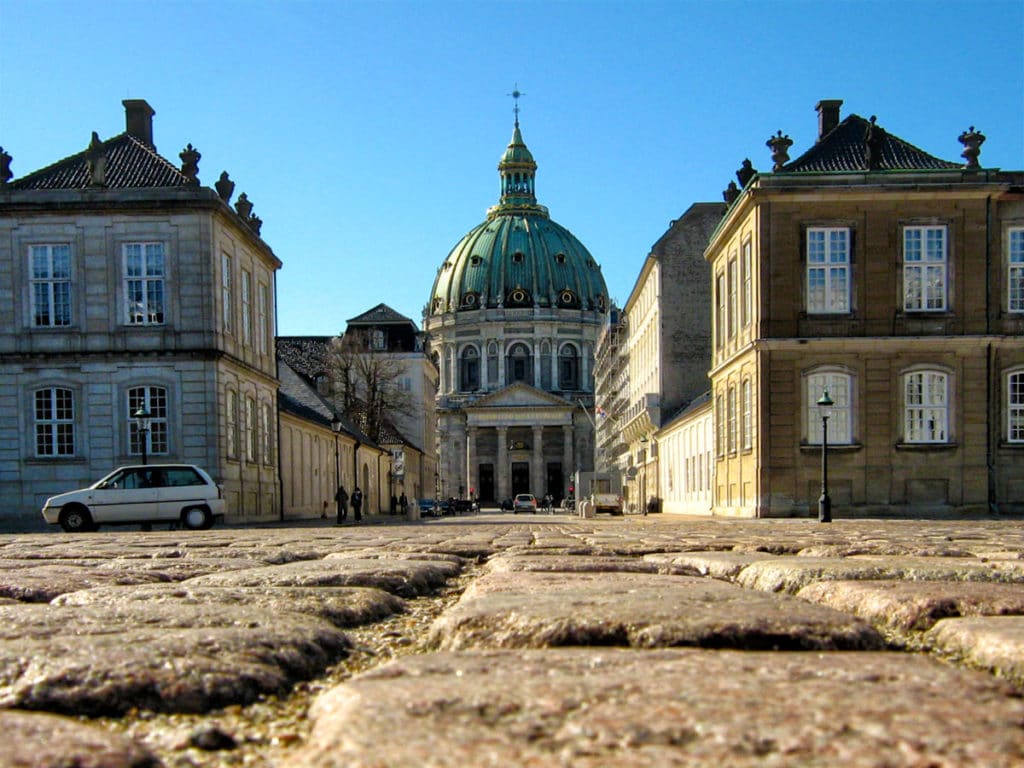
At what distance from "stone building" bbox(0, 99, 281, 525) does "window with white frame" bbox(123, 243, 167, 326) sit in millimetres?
28

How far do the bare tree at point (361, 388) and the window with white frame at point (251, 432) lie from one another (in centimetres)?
3217

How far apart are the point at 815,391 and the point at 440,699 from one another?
2999 centimetres

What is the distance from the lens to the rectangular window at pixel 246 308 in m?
37.2

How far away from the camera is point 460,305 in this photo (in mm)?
142250

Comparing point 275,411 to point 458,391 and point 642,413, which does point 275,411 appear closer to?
point 642,413

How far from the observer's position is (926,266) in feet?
100

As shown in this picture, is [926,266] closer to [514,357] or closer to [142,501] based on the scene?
[142,501]

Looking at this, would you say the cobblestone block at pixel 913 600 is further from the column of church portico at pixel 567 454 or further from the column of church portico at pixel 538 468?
the column of church portico at pixel 567 454

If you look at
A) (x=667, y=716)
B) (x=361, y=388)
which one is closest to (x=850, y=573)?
(x=667, y=716)

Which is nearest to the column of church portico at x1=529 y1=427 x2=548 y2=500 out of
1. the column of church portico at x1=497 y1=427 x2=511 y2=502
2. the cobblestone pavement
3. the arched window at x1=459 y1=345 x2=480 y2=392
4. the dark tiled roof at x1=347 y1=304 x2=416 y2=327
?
the column of church portico at x1=497 y1=427 x2=511 y2=502

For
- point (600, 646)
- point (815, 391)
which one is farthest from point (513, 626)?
point (815, 391)

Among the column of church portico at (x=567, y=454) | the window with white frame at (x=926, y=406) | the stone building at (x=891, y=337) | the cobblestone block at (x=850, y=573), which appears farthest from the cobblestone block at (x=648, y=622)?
the column of church portico at (x=567, y=454)

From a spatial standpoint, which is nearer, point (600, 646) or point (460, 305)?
point (600, 646)

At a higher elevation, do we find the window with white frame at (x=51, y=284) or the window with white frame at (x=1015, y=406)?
the window with white frame at (x=51, y=284)
